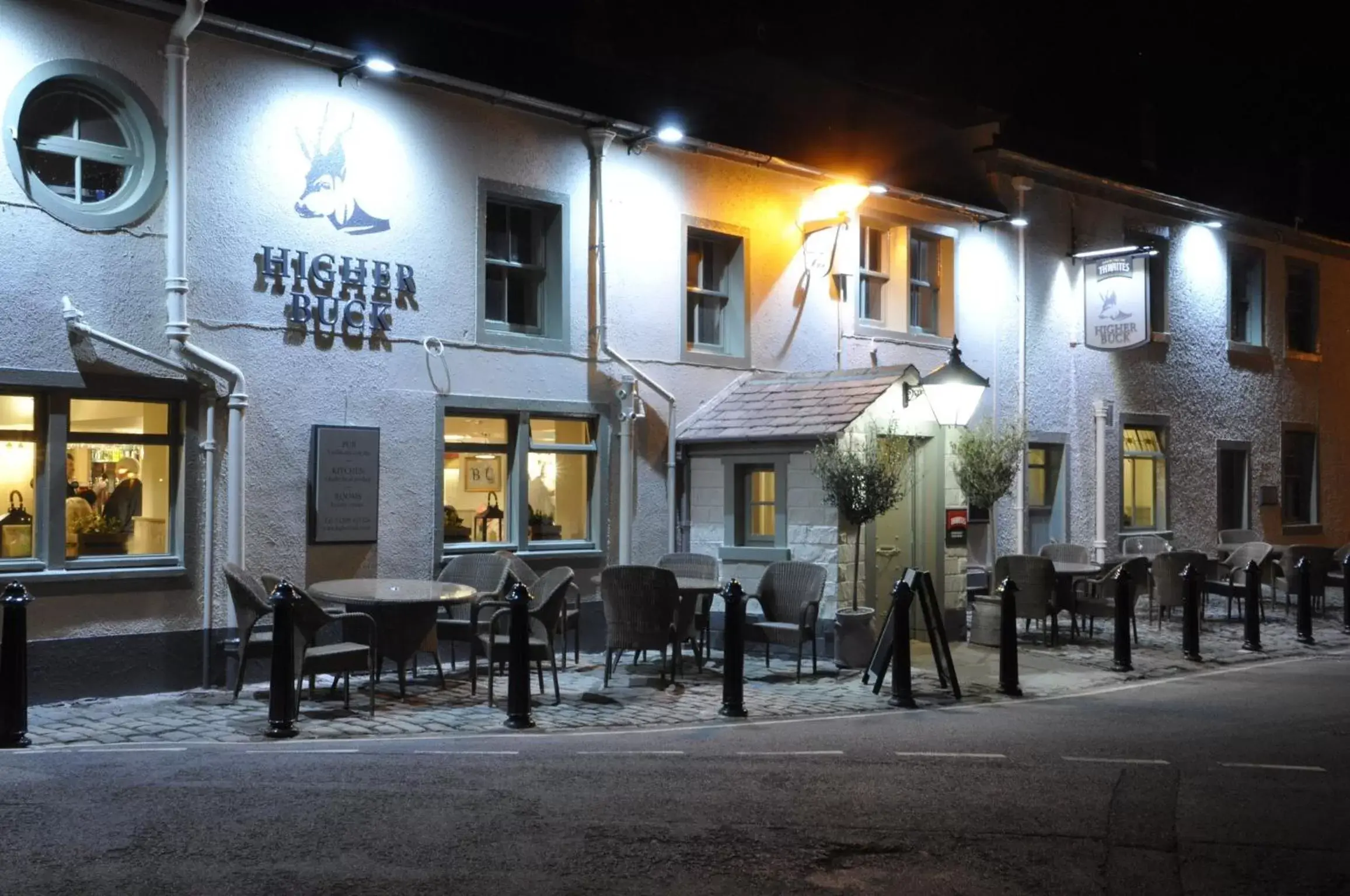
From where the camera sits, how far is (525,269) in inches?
549

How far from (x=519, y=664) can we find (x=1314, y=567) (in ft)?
45.0

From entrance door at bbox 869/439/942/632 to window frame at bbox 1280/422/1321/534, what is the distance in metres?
11.2

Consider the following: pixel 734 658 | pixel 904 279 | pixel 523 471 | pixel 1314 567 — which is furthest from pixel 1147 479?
pixel 734 658

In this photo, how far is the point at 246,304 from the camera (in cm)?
1159

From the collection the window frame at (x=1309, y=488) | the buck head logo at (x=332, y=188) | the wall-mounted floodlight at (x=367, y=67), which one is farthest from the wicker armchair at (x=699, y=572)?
the window frame at (x=1309, y=488)

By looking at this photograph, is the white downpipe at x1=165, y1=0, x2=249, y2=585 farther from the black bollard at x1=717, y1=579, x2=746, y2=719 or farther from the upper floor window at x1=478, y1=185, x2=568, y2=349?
the black bollard at x1=717, y1=579, x2=746, y2=719

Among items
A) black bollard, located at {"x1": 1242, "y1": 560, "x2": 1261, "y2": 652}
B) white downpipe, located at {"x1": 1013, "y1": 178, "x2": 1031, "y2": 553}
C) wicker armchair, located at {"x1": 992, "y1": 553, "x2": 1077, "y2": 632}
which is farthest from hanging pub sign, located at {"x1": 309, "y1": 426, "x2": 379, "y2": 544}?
white downpipe, located at {"x1": 1013, "y1": 178, "x2": 1031, "y2": 553}

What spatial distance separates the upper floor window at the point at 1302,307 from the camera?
23.8 meters

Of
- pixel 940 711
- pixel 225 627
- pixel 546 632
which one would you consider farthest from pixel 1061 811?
pixel 225 627

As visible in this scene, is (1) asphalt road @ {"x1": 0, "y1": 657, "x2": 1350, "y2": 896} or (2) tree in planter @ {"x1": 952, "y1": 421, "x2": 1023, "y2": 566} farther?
(2) tree in planter @ {"x1": 952, "y1": 421, "x2": 1023, "y2": 566}

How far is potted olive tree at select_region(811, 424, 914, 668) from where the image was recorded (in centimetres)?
1284

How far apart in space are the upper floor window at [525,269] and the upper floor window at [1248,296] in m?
13.8

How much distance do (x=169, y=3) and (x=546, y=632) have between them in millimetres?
6093

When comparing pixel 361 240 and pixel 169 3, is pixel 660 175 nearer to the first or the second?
pixel 361 240
